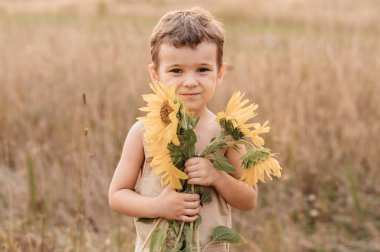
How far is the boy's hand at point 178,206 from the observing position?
1.77m

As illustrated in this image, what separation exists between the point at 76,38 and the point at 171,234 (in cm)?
481

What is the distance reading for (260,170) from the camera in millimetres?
1768

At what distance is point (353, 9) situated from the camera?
550 inches

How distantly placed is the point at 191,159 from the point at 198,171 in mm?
37

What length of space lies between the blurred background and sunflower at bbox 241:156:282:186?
142 cm

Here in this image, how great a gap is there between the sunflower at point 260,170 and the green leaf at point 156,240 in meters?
0.26

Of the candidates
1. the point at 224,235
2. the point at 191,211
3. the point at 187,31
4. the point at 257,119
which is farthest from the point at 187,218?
the point at 257,119

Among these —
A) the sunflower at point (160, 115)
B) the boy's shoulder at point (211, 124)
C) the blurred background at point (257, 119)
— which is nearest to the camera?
the sunflower at point (160, 115)

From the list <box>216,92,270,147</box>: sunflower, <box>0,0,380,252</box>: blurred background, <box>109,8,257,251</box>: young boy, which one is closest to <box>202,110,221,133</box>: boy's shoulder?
<box>109,8,257,251</box>: young boy

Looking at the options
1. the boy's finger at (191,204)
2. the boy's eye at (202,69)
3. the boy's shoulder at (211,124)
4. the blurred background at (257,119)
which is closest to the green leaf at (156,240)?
the boy's finger at (191,204)

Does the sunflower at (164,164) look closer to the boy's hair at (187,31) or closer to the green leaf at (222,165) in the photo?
the green leaf at (222,165)

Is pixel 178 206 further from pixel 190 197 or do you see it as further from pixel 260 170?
pixel 260 170

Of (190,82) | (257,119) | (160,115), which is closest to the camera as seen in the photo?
(160,115)

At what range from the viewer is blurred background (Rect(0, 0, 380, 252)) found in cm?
366
